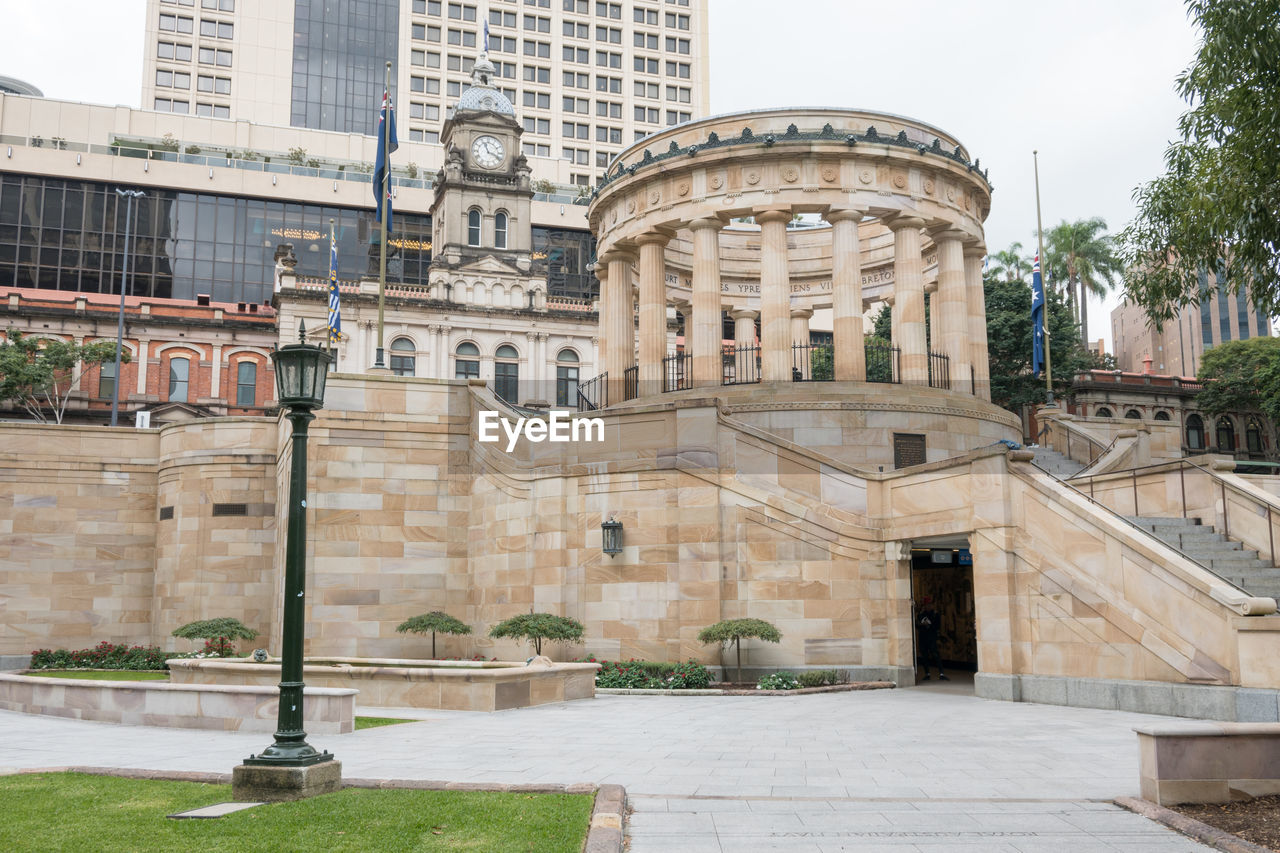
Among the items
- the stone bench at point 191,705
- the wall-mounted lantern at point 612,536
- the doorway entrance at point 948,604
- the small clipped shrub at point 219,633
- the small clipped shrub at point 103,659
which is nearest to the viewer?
the stone bench at point 191,705

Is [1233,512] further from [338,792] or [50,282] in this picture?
[50,282]

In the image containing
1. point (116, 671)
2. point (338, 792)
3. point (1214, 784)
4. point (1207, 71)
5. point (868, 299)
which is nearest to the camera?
point (1214, 784)

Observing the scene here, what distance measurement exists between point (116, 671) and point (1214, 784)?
30.9m

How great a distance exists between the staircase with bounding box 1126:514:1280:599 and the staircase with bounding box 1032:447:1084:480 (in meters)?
9.93

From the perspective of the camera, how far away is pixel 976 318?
3653 centimetres

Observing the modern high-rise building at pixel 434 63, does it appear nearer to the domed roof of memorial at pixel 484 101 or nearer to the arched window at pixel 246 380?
the domed roof of memorial at pixel 484 101

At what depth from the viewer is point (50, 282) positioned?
87.8 m

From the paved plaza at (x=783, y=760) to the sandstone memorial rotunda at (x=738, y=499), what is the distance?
247 centimetres

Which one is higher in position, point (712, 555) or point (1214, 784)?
point (712, 555)

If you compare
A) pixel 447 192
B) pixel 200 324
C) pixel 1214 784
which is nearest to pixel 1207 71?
pixel 1214 784

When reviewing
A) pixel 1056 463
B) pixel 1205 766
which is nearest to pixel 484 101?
pixel 1056 463

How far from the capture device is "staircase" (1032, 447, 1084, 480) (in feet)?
107

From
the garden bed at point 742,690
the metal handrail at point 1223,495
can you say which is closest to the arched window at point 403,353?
the garden bed at point 742,690

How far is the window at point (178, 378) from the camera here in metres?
78.6
